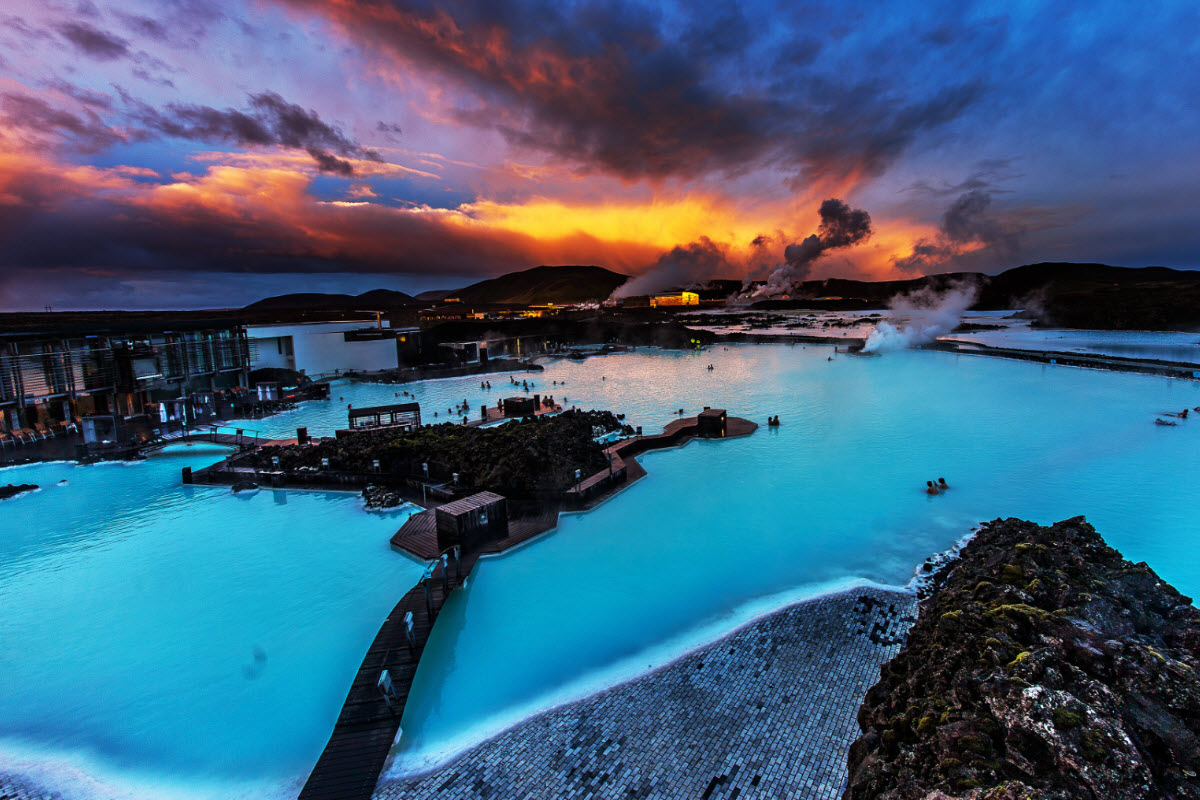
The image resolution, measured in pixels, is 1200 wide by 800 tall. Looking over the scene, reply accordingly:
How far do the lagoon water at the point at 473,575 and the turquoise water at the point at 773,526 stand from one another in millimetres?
66

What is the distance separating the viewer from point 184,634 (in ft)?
29.4

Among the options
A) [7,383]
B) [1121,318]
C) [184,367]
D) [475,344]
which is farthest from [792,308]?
[7,383]

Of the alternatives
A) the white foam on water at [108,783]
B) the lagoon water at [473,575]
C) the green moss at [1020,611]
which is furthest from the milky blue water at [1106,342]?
the white foam on water at [108,783]

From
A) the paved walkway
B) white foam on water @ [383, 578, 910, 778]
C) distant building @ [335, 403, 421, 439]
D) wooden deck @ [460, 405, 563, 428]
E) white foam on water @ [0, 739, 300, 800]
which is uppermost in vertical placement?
distant building @ [335, 403, 421, 439]

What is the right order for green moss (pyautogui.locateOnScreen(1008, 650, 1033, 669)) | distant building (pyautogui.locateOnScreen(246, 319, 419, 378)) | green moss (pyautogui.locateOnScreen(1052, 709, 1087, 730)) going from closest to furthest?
1. green moss (pyautogui.locateOnScreen(1052, 709, 1087, 730))
2. green moss (pyautogui.locateOnScreen(1008, 650, 1033, 669))
3. distant building (pyautogui.locateOnScreen(246, 319, 419, 378))

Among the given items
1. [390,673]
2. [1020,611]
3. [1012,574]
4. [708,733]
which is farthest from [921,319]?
[390,673]

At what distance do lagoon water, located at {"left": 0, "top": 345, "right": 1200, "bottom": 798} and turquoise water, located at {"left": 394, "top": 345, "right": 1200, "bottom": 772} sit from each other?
0.07 m

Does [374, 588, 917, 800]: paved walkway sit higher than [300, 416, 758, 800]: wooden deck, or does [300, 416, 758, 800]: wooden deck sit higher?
[300, 416, 758, 800]: wooden deck

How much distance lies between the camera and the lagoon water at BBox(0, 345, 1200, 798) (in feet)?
23.5

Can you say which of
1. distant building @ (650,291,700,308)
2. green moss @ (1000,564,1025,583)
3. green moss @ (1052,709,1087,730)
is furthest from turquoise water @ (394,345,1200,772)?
distant building @ (650,291,700,308)

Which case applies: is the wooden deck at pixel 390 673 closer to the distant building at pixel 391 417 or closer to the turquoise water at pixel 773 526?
the turquoise water at pixel 773 526

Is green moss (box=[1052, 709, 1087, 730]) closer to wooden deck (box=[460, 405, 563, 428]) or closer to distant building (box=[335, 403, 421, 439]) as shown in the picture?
distant building (box=[335, 403, 421, 439])

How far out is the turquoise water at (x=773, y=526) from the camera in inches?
324

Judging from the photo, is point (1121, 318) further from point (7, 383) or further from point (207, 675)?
point (7, 383)
